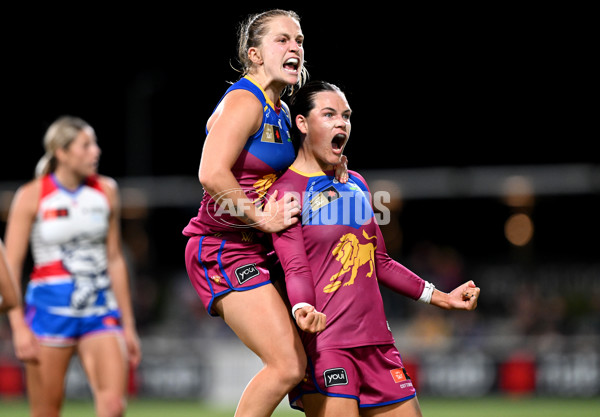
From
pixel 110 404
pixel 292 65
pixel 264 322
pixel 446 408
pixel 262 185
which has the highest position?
pixel 292 65

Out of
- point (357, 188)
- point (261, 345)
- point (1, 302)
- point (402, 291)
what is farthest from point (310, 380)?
point (1, 302)

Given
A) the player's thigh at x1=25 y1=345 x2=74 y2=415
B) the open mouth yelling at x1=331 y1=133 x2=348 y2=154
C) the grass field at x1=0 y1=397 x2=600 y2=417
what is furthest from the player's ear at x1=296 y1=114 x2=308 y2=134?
the grass field at x1=0 y1=397 x2=600 y2=417

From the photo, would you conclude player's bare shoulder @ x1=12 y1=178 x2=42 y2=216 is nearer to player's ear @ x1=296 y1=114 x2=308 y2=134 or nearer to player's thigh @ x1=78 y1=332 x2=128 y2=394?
player's thigh @ x1=78 y1=332 x2=128 y2=394

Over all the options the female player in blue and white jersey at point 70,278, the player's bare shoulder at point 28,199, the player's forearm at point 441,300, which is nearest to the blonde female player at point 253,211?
the player's forearm at point 441,300

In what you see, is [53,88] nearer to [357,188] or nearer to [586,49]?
[586,49]

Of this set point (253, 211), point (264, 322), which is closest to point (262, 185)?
point (253, 211)

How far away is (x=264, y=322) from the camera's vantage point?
3.99 metres

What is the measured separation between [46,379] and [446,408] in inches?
283

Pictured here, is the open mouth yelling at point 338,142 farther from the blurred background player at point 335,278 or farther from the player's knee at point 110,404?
the player's knee at point 110,404

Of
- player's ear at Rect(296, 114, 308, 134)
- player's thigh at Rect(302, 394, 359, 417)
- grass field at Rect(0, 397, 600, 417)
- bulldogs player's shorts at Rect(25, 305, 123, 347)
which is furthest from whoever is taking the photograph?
grass field at Rect(0, 397, 600, 417)

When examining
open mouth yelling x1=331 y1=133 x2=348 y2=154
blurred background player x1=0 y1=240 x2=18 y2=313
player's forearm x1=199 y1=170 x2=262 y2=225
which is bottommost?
blurred background player x1=0 y1=240 x2=18 y2=313

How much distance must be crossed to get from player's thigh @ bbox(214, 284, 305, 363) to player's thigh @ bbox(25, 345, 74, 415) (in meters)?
2.18

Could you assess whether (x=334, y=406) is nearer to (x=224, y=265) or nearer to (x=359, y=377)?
(x=359, y=377)

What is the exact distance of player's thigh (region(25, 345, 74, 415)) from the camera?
18.8ft
